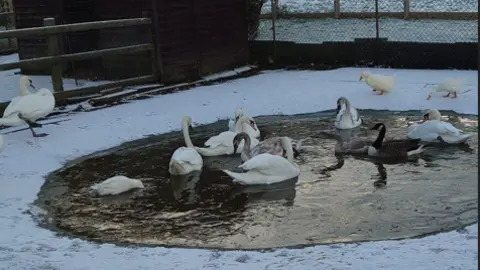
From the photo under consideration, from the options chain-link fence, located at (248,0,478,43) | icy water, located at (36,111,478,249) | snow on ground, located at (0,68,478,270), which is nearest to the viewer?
snow on ground, located at (0,68,478,270)

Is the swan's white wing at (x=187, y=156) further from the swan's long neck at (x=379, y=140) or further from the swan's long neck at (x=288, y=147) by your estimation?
the swan's long neck at (x=379, y=140)

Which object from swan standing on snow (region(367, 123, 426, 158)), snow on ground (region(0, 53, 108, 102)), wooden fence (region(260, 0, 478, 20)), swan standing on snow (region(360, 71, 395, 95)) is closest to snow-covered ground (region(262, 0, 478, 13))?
wooden fence (region(260, 0, 478, 20))

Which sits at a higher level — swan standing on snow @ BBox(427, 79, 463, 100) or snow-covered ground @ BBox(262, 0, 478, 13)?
snow-covered ground @ BBox(262, 0, 478, 13)

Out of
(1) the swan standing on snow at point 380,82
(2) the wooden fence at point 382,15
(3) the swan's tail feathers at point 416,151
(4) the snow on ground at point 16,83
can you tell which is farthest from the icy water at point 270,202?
(2) the wooden fence at point 382,15

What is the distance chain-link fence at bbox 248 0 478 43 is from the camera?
63.5 ft

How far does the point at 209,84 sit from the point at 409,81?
13.0 ft

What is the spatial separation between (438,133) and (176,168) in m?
3.48

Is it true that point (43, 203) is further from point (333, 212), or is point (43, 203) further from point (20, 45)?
point (20, 45)

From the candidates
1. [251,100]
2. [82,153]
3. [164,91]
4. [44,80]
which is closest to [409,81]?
[251,100]

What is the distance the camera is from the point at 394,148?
31.7 ft

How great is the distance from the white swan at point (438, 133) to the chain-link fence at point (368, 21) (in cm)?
811

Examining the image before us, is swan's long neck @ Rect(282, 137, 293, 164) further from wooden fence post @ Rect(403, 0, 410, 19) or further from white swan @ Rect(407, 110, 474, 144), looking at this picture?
wooden fence post @ Rect(403, 0, 410, 19)

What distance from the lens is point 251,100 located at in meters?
13.8

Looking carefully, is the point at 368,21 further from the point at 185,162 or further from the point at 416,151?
the point at 185,162
